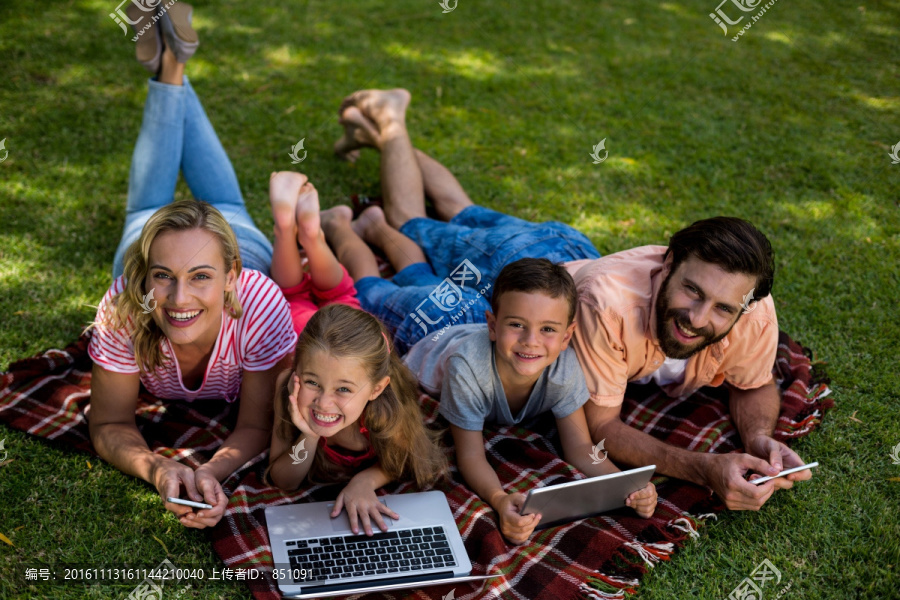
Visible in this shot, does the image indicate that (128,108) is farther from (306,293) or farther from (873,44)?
(873,44)

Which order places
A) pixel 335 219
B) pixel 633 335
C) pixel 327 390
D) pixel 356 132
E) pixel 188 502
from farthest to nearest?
pixel 356 132
pixel 335 219
pixel 633 335
pixel 327 390
pixel 188 502

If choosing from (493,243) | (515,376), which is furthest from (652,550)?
(493,243)

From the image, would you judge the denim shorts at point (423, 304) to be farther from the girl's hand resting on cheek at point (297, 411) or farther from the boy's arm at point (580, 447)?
the girl's hand resting on cheek at point (297, 411)

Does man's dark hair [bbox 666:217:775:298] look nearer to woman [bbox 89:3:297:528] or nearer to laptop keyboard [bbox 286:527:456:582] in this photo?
laptop keyboard [bbox 286:527:456:582]

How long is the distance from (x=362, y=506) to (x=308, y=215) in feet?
4.54

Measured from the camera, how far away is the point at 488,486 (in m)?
2.96

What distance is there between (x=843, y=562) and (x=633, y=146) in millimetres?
3468

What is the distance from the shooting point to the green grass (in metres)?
2.86

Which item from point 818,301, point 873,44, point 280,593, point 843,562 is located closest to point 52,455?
point 280,593

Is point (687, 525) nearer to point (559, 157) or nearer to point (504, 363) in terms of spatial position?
point (504, 363)

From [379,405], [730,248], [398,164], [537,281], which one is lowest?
[379,405]

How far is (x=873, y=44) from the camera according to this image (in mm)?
7152

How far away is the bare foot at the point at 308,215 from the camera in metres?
3.50

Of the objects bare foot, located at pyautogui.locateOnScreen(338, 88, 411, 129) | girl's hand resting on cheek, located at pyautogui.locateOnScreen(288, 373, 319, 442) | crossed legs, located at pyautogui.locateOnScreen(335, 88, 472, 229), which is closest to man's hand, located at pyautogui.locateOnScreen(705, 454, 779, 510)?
girl's hand resting on cheek, located at pyautogui.locateOnScreen(288, 373, 319, 442)
